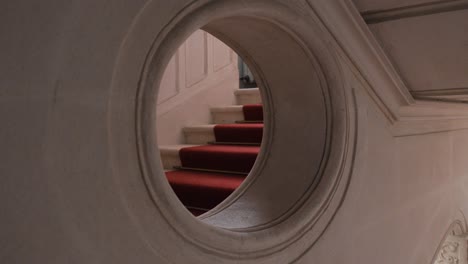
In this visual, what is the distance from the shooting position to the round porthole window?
85cm

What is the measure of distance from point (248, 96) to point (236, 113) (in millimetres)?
391

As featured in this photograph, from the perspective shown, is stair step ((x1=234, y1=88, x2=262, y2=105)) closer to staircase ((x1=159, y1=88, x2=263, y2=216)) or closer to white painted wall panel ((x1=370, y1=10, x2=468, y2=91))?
staircase ((x1=159, y1=88, x2=263, y2=216))

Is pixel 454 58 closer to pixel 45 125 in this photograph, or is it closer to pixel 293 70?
pixel 293 70

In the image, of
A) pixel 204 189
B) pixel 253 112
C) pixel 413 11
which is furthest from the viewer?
pixel 253 112

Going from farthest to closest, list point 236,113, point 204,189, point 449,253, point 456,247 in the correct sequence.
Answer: point 449,253
point 456,247
point 236,113
point 204,189

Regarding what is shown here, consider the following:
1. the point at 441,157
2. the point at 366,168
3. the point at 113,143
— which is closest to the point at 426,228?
the point at 441,157

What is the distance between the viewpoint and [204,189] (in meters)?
2.44

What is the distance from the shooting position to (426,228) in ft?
8.83

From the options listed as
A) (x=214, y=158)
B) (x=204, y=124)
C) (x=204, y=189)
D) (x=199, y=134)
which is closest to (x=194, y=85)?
(x=204, y=124)

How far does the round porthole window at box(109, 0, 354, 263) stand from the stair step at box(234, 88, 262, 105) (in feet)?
7.72

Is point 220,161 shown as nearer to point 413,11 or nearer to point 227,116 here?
point 227,116

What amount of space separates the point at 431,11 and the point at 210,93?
8.39ft

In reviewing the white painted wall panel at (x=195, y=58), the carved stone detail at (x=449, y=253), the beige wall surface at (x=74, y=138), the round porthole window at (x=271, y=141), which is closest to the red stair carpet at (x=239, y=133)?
the white painted wall panel at (x=195, y=58)

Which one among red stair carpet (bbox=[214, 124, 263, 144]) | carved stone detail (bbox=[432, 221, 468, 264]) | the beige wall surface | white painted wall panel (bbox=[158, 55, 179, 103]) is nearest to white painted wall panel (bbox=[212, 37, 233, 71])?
white painted wall panel (bbox=[158, 55, 179, 103])
